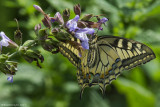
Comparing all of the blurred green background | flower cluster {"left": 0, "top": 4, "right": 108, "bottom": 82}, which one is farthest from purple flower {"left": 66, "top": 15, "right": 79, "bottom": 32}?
the blurred green background

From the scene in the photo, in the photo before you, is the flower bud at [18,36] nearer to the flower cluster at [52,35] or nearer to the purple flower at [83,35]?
the flower cluster at [52,35]

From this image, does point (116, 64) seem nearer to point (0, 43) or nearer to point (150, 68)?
point (0, 43)

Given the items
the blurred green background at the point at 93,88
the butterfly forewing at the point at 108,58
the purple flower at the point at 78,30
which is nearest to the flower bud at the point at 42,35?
the purple flower at the point at 78,30

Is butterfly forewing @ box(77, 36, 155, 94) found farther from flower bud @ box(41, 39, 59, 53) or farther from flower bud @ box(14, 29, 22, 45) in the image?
flower bud @ box(14, 29, 22, 45)

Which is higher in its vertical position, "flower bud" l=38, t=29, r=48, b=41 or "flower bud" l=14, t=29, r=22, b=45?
"flower bud" l=14, t=29, r=22, b=45

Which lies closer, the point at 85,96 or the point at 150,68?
the point at 85,96

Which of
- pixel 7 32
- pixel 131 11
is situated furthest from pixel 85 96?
pixel 7 32

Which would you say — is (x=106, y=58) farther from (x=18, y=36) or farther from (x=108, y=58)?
(x=18, y=36)
